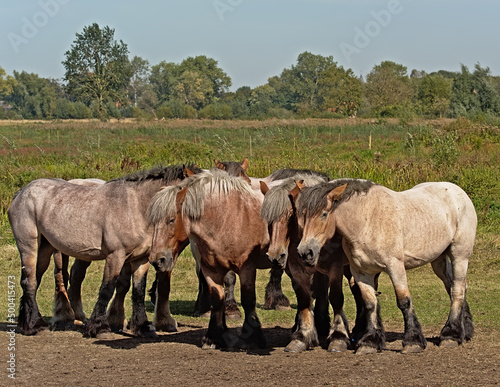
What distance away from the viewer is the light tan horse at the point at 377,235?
736 centimetres

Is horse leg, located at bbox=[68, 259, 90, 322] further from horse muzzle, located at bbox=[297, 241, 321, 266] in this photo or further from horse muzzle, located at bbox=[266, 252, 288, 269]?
horse muzzle, located at bbox=[297, 241, 321, 266]

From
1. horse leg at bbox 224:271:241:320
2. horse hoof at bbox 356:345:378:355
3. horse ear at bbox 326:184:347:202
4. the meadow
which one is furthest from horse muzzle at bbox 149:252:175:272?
horse leg at bbox 224:271:241:320

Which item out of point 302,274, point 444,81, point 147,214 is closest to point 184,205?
point 147,214

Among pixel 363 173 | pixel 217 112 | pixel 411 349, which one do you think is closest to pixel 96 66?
pixel 217 112

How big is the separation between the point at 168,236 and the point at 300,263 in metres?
1.57

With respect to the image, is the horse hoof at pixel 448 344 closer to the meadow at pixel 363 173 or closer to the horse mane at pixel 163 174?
the meadow at pixel 363 173

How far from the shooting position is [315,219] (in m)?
7.32

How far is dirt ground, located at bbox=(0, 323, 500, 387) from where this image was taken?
254 inches

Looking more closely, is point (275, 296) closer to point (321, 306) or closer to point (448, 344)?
point (321, 306)

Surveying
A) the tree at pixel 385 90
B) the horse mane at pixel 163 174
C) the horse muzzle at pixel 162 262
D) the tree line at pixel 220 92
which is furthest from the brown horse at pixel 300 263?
the tree at pixel 385 90

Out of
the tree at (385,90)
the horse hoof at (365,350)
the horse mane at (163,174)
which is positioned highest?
the tree at (385,90)

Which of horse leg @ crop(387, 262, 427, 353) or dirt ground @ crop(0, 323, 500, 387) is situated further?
horse leg @ crop(387, 262, 427, 353)

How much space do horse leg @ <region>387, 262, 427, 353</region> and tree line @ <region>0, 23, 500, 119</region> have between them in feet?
120

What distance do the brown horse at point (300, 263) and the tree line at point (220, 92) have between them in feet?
120
